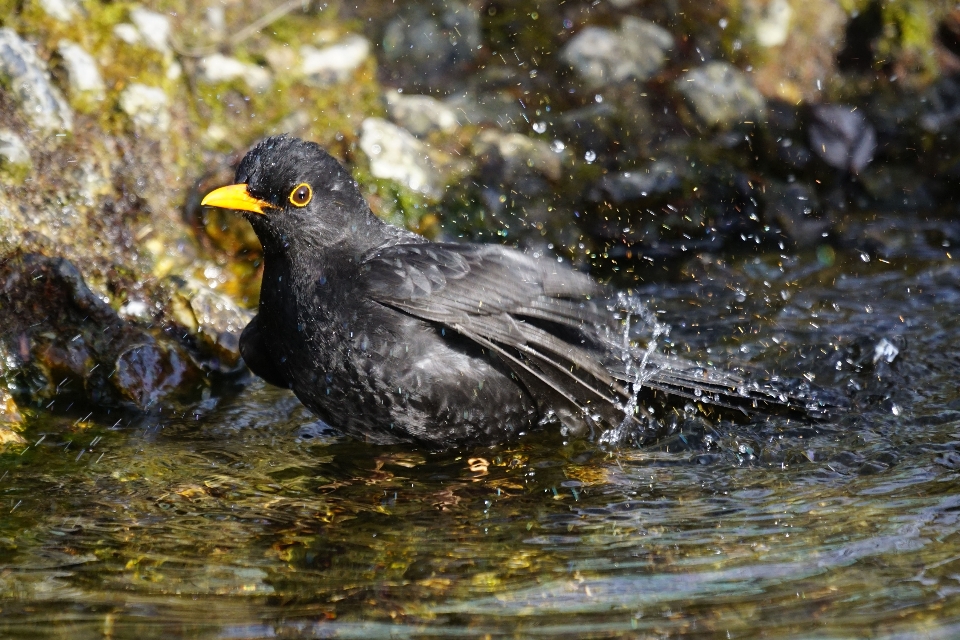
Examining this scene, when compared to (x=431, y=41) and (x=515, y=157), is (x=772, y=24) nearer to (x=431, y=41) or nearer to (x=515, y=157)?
(x=515, y=157)

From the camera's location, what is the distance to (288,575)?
3934 millimetres

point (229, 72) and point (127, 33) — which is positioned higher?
point (127, 33)

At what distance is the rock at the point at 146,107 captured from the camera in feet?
24.0

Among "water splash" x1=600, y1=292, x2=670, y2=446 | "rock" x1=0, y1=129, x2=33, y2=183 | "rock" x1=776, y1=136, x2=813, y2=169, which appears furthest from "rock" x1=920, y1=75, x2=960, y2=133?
"rock" x1=0, y1=129, x2=33, y2=183

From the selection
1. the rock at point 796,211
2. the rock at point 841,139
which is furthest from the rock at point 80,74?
the rock at point 841,139

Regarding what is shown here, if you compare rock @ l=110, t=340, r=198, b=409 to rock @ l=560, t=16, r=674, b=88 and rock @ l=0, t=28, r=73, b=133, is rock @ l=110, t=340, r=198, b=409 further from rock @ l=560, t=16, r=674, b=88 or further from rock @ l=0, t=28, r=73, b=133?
rock @ l=560, t=16, r=674, b=88

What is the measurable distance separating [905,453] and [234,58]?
573 centimetres

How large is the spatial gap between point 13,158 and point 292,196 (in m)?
2.22

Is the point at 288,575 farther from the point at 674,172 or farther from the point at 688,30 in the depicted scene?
the point at 688,30

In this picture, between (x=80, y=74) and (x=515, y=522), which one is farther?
(x=80, y=74)

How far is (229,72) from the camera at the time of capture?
798cm

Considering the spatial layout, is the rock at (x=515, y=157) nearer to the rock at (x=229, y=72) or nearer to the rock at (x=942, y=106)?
the rock at (x=229, y=72)

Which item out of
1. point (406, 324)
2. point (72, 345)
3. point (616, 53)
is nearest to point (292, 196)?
Result: point (406, 324)

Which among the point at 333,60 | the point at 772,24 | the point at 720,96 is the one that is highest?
Answer: the point at 772,24
